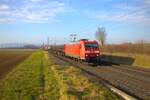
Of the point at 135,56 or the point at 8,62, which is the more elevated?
the point at 135,56

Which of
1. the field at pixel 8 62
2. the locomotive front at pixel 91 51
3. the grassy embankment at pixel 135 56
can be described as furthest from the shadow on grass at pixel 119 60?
the field at pixel 8 62

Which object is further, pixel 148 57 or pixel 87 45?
pixel 87 45

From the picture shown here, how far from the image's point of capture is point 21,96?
14.9 metres

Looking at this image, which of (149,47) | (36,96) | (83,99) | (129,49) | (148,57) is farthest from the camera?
(129,49)

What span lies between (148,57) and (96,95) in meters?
22.0

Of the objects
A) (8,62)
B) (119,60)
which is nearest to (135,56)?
(119,60)

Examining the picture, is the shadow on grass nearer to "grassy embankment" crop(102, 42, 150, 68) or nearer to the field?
"grassy embankment" crop(102, 42, 150, 68)

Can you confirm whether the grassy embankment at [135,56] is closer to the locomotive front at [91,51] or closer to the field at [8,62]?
the locomotive front at [91,51]

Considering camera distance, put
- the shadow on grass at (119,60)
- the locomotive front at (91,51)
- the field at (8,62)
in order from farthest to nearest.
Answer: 1. the shadow on grass at (119,60)
2. the locomotive front at (91,51)
3. the field at (8,62)

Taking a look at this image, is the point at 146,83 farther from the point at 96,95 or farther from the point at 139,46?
the point at 139,46

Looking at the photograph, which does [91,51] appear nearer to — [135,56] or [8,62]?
[135,56]

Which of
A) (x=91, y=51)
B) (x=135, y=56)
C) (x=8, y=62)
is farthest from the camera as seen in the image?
(x=8, y=62)

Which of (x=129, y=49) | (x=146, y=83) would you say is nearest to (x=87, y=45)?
(x=129, y=49)

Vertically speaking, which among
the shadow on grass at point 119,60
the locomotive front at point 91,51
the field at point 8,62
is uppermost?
the locomotive front at point 91,51
